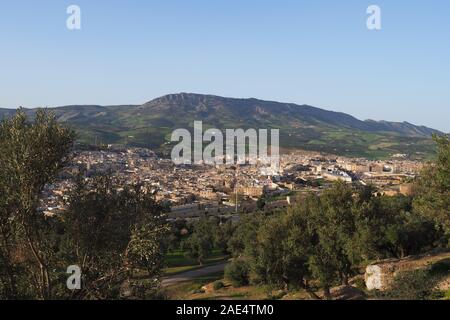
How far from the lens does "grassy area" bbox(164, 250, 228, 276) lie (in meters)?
49.2

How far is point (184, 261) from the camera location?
177 feet

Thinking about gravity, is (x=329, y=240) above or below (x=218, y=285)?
above

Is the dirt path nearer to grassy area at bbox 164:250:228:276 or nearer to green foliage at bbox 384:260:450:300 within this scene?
grassy area at bbox 164:250:228:276

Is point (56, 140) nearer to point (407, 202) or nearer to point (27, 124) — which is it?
point (27, 124)

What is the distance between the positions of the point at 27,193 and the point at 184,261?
41.6 metres

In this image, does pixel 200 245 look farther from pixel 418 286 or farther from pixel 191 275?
pixel 418 286

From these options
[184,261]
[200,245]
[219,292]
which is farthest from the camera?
[184,261]

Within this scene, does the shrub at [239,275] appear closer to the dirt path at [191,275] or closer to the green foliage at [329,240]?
the green foliage at [329,240]

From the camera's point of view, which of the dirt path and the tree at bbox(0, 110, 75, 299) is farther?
the dirt path

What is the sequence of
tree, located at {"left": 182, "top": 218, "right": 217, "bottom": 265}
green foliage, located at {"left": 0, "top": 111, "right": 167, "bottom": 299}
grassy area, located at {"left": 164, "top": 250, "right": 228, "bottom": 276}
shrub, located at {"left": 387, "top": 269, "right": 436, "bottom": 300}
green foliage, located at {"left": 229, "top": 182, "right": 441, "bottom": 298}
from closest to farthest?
green foliage, located at {"left": 0, "top": 111, "right": 167, "bottom": 299}, shrub, located at {"left": 387, "top": 269, "right": 436, "bottom": 300}, green foliage, located at {"left": 229, "top": 182, "right": 441, "bottom": 298}, grassy area, located at {"left": 164, "top": 250, "right": 228, "bottom": 276}, tree, located at {"left": 182, "top": 218, "right": 217, "bottom": 265}

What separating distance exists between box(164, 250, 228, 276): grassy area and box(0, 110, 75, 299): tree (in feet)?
106

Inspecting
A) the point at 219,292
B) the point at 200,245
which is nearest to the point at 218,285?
the point at 219,292

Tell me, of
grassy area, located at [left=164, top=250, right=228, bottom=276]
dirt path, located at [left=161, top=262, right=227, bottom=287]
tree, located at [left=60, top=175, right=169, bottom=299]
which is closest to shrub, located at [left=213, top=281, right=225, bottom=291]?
dirt path, located at [left=161, top=262, right=227, bottom=287]
